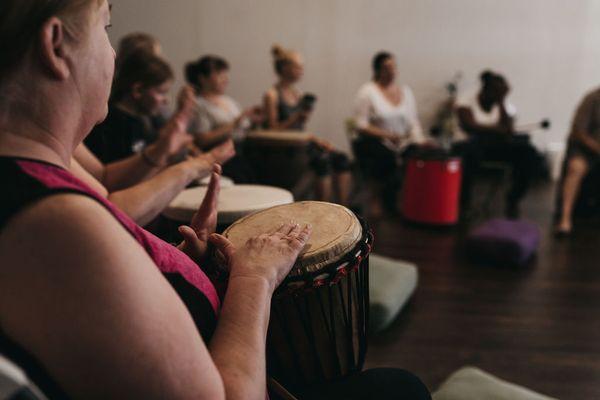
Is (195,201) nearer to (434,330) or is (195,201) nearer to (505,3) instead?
(434,330)

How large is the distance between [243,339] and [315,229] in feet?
1.29

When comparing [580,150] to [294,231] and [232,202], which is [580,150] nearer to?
[232,202]

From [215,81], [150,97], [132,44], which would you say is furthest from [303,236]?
[215,81]

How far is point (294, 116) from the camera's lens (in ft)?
13.0

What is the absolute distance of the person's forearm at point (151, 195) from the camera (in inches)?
53.0

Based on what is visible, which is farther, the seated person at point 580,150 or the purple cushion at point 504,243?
the seated person at point 580,150

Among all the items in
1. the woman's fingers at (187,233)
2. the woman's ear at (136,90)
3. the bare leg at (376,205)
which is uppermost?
the woman's ear at (136,90)

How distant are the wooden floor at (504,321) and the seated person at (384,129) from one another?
796mm

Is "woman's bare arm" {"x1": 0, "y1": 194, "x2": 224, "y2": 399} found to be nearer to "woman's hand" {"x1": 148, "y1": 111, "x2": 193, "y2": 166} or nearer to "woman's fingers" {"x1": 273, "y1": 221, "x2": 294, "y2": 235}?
"woman's fingers" {"x1": 273, "y1": 221, "x2": 294, "y2": 235}

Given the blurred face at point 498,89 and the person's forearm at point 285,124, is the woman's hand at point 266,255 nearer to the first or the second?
the person's forearm at point 285,124

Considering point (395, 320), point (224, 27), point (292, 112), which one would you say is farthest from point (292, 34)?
point (395, 320)

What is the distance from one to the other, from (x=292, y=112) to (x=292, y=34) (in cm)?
233

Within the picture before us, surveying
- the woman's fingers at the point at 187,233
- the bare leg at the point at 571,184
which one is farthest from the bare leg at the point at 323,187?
the woman's fingers at the point at 187,233

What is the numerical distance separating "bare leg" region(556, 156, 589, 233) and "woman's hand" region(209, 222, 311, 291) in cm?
334
